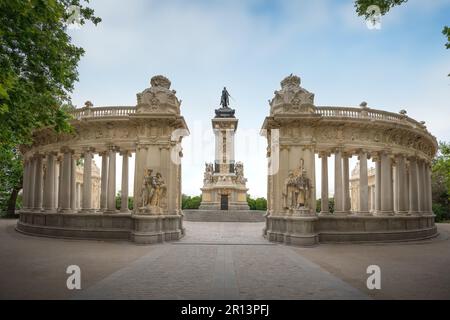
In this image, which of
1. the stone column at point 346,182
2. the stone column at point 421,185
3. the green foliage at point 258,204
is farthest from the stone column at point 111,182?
the green foliage at point 258,204

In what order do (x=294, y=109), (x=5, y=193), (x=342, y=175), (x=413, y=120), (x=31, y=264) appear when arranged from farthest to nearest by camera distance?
1. (x=5, y=193)
2. (x=413, y=120)
3. (x=342, y=175)
4. (x=294, y=109)
5. (x=31, y=264)

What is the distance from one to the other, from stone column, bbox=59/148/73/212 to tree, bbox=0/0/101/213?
11.3 meters

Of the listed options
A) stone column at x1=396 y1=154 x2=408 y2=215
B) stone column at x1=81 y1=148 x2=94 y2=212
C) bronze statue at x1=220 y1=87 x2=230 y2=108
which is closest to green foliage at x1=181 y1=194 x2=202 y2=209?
bronze statue at x1=220 y1=87 x2=230 y2=108

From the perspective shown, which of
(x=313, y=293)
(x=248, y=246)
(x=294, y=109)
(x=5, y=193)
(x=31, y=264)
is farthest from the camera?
(x=5, y=193)

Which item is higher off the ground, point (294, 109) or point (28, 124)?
point (294, 109)

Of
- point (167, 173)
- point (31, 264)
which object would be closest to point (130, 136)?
point (167, 173)

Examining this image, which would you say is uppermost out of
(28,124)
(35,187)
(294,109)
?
(294,109)

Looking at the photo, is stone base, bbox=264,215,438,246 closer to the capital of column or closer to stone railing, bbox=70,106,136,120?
stone railing, bbox=70,106,136,120

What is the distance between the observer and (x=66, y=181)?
25688mm

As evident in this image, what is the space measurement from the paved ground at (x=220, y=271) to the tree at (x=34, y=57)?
18.5 feet

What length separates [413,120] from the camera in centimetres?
2759

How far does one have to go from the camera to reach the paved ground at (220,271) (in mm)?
9750

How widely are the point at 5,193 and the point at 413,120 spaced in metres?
50.9
